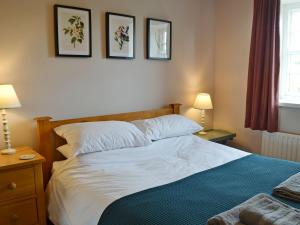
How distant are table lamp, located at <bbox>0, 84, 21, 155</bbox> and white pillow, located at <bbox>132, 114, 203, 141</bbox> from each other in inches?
45.6

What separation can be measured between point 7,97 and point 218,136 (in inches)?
89.7

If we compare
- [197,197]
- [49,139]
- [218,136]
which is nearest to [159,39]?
[218,136]

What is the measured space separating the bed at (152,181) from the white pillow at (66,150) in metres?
0.06

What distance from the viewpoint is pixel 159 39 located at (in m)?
3.15

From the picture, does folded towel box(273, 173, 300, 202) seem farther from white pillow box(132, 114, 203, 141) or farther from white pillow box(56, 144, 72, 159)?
white pillow box(56, 144, 72, 159)

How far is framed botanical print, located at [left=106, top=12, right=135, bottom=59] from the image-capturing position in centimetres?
274

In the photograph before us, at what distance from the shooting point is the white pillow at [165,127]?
274 cm

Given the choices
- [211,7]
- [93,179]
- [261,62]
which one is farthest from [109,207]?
[211,7]

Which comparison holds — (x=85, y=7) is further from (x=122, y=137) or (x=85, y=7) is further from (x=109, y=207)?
(x=109, y=207)

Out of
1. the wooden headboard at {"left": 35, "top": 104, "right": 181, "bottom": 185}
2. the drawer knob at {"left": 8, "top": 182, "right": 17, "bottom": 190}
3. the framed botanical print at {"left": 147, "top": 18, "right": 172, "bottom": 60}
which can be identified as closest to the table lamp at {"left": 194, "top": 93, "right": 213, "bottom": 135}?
the framed botanical print at {"left": 147, "top": 18, "right": 172, "bottom": 60}

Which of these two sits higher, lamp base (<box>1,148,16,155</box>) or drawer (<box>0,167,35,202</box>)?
lamp base (<box>1,148,16,155</box>)

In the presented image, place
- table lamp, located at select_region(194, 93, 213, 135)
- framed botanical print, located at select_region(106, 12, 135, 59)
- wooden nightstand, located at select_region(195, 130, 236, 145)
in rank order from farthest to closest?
table lamp, located at select_region(194, 93, 213, 135) < wooden nightstand, located at select_region(195, 130, 236, 145) < framed botanical print, located at select_region(106, 12, 135, 59)

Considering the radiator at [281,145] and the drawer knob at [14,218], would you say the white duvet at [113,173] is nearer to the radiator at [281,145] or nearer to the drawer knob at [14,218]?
the drawer knob at [14,218]

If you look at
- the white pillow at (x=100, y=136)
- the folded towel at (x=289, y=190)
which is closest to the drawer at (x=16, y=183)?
the white pillow at (x=100, y=136)
